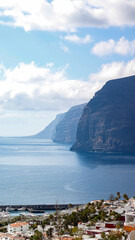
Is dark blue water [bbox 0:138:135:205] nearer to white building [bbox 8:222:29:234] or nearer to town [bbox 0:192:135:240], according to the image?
town [bbox 0:192:135:240]

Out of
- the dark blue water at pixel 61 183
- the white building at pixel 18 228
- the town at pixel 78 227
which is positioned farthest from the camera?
the dark blue water at pixel 61 183

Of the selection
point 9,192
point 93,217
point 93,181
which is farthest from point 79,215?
point 93,181


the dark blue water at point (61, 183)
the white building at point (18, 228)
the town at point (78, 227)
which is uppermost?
the town at point (78, 227)

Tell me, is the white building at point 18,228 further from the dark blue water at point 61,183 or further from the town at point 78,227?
the dark blue water at point 61,183

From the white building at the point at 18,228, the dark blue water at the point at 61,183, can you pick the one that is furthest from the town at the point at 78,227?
the dark blue water at the point at 61,183

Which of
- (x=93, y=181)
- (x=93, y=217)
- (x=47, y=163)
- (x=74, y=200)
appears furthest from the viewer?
(x=47, y=163)

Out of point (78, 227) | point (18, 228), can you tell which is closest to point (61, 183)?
point (18, 228)

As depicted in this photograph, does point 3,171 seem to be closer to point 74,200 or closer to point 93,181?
point 93,181

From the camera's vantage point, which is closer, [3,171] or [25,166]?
[3,171]

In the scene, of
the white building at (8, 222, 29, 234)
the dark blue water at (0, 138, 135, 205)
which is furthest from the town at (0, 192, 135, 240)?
the dark blue water at (0, 138, 135, 205)

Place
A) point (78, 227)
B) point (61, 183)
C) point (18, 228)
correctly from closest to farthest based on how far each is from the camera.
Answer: point (78, 227), point (18, 228), point (61, 183)

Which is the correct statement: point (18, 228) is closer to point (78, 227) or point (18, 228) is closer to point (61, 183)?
point (78, 227)
